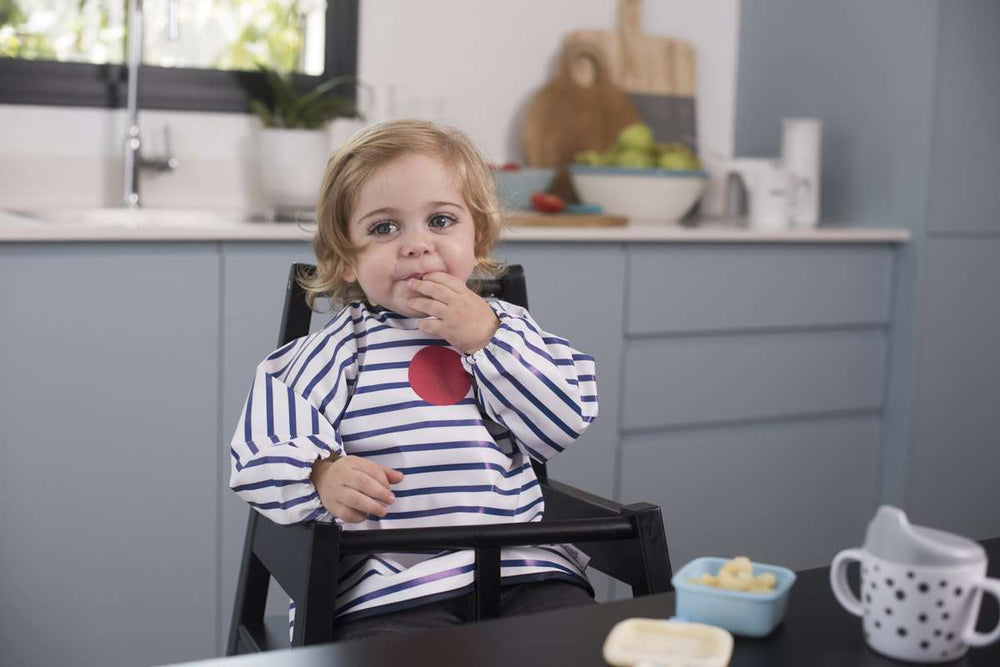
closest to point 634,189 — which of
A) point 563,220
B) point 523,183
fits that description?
point 523,183

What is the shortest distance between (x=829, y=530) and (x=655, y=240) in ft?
2.75

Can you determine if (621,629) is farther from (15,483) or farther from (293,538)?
(15,483)

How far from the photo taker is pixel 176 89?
2.72m

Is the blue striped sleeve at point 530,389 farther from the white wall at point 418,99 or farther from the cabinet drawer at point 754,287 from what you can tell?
the white wall at point 418,99

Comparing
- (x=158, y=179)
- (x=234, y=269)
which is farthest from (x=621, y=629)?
(x=158, y=179)

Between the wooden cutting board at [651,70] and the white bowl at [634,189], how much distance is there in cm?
32

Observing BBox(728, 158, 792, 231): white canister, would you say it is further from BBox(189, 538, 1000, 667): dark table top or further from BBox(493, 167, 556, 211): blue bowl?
BBox(189, 538, 1000, 667): dark table top

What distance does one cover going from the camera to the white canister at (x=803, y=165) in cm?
291

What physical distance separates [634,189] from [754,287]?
1.25ft

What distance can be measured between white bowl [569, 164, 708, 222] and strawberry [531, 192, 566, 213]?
0.20m

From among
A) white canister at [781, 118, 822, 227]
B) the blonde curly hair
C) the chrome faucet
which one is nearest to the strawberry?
white canister at [781, 118, 822, 227]

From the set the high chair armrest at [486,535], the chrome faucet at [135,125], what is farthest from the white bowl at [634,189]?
the high chair armrest at [486,535]

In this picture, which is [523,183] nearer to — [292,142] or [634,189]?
[634,189]

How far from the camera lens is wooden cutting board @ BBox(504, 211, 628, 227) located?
98.8 inches
